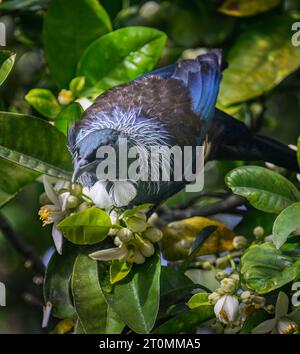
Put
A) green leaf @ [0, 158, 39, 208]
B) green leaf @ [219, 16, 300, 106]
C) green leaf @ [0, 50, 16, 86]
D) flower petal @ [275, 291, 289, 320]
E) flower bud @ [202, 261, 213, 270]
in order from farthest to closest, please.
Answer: green leaf @ [219, 16, 300, 106], flower bud @ [202, 261, 213, 270], green leaf @ [0, 158, 39, 208], green leaf @ [0, 50, 16, 86], flower petal @ [275, 291, 289, 320]

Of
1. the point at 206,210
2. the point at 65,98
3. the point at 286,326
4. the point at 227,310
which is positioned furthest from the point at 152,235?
the point at 206,210

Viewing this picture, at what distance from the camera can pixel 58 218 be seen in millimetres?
2225

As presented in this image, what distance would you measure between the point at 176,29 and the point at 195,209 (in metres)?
0.67

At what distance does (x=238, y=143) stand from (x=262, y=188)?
1.92 ft

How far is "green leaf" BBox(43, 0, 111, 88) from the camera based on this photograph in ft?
8.89

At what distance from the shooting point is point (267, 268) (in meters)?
2.12

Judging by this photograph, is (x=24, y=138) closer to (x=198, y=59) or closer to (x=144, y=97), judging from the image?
(x=144, y=97)

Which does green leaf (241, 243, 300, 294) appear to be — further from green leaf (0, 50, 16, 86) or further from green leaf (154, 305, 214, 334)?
green leaf (0, 50, 16, 86)

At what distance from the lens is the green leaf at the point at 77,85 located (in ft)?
8.45

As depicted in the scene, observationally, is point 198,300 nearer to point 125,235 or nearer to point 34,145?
point 125,235

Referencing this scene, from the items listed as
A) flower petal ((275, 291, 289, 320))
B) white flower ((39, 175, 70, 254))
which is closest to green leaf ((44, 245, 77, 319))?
white flower ((39, 175, 70, 254))

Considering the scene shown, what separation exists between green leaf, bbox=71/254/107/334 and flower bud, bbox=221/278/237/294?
0.31 m

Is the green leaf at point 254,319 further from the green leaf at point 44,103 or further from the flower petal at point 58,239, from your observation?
the green leaf at point 44,103

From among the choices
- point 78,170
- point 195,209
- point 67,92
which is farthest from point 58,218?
point 195,209
